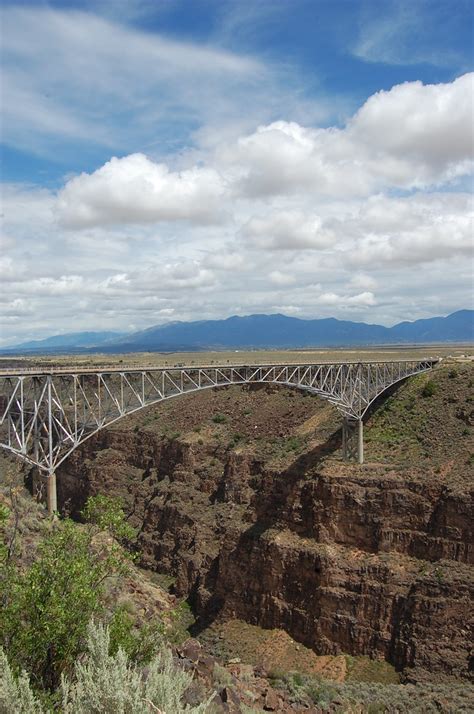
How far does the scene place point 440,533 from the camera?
40.8 meters

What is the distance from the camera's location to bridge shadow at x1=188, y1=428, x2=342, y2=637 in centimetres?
4706

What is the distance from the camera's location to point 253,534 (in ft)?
160

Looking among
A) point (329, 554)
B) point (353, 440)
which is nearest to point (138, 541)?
point (329, 554)

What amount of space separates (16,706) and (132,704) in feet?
8.56

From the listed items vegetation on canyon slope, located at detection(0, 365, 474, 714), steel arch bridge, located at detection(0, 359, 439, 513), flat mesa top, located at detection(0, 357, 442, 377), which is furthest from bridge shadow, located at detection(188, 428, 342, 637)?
flat mesa top, located at detection(0, 357, 442, 377)

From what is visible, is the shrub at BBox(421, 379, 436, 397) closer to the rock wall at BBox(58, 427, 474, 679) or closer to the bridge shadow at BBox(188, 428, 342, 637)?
the bridge shadow at BBox(188, 428, 342, 637)

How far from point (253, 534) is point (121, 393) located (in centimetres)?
2076

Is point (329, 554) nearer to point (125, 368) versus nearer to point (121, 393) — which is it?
point (121, 393)

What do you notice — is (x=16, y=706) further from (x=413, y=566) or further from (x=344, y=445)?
(x=344, y=445)

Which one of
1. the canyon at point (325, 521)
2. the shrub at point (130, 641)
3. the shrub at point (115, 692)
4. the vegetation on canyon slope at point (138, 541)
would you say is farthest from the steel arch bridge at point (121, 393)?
the shrub at point (115, 692)

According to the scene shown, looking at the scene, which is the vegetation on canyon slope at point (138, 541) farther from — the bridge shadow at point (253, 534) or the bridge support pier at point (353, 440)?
the bridge support pier at point (353, 440)

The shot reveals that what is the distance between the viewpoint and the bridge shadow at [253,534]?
4706 centimetres

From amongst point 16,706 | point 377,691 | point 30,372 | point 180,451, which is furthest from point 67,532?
point 180,451

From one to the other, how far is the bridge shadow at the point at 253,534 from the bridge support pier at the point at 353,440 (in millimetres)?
2376
